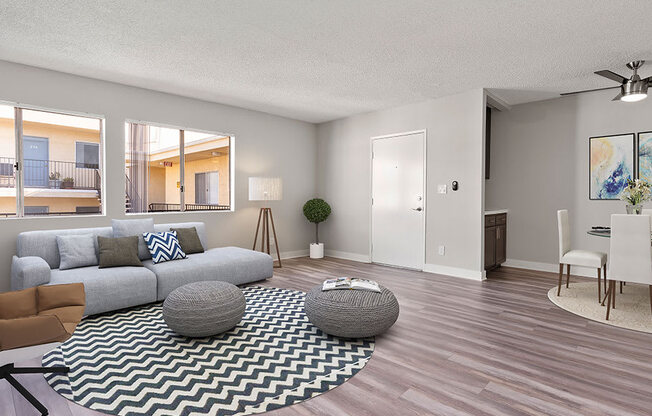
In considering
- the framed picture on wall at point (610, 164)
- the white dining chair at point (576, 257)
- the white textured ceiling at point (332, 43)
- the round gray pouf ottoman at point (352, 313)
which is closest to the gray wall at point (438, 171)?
the white textured ceiling at point (332, 43)

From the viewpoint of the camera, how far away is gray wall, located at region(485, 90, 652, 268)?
481 centimetres

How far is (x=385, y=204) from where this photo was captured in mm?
5883

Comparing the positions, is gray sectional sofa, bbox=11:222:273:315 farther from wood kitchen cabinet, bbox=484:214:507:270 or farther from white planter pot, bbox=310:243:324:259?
wood kitchen cabinet, bbox=484:214:507:270

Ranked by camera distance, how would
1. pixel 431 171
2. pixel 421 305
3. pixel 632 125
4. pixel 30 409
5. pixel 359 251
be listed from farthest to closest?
pixel 359 251
pixel 431 171
pixel 632 125
pixel 421 305
pixel 30 409

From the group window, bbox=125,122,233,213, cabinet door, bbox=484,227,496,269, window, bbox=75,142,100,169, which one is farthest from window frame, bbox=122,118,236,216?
cabinet door, bbox=484,227,496,269

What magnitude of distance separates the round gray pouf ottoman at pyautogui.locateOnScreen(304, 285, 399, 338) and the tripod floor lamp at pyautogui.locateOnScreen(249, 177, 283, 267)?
108 inches

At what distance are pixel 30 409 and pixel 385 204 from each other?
4.91 meters

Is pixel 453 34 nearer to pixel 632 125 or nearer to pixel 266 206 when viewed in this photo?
pixel 632 125

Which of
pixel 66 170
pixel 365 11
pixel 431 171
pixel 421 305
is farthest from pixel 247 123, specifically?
pixel 421 305

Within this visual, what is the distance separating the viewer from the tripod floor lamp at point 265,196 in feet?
17.9

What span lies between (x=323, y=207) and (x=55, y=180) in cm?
392

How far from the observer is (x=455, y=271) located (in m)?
5.01

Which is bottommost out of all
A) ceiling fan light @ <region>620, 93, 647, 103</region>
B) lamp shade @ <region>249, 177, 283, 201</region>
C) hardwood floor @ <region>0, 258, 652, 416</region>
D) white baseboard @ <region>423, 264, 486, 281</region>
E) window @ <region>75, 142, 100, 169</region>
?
hardwood floor @ <region>0, 258, 652, 416</region>

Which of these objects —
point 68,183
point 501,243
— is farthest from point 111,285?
point 501,243
